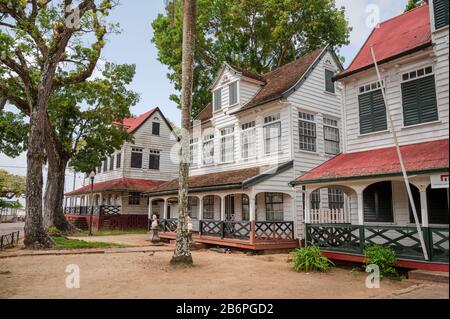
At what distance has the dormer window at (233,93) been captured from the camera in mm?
20906

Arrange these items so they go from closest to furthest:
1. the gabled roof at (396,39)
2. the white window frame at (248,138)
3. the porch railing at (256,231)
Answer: the gabled roof at (396,39) < the porch railing at (256,231) < the white window frame at (248,138)

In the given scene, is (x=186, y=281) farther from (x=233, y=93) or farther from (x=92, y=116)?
(x=92, y=116)

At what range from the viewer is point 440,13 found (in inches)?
446

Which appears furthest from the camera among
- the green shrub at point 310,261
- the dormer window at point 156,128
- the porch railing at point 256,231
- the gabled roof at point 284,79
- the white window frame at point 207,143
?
the dormer window at point 156,128

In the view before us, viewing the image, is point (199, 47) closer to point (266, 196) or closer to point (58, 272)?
point (266, 196)

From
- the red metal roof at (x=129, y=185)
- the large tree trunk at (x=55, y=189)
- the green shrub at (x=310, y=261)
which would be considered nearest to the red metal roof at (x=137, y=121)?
the red metal roof at (x=129, y=185)

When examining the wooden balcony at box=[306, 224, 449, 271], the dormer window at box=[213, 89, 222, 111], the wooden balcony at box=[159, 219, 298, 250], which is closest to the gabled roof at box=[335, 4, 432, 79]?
the wooden balcony at box=[306, 224, 449, 271]

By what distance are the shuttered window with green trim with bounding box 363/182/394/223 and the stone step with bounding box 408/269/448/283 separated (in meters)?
2.89

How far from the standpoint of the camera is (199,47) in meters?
31.5

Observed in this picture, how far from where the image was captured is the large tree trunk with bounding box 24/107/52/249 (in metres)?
16.2

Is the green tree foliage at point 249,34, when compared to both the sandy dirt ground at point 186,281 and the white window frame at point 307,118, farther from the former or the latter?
the sandy dirt ground at point 186,281

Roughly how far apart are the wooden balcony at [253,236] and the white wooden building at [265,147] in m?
0.04

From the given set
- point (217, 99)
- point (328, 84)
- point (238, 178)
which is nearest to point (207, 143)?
point (217, 99)

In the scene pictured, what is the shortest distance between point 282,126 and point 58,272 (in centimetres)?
1177
